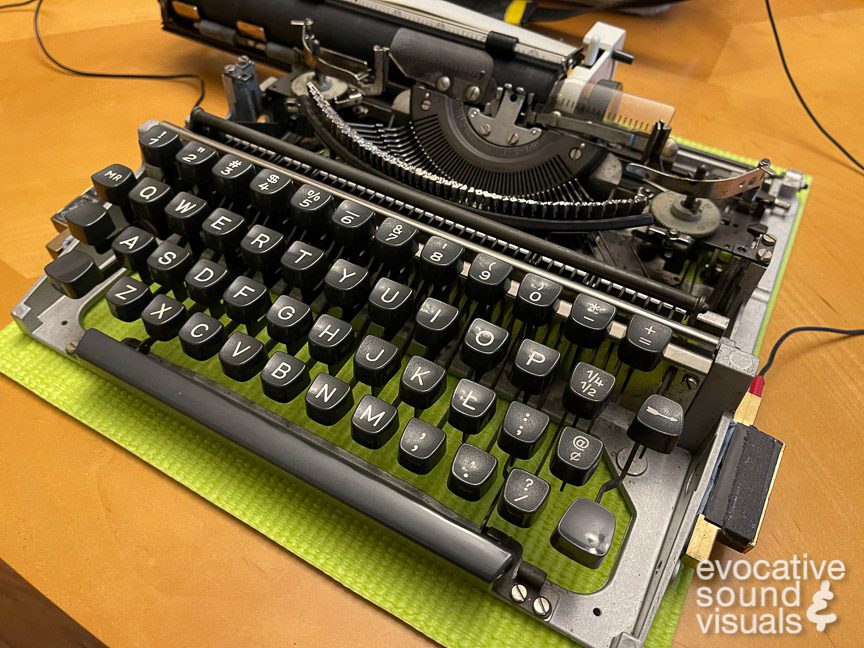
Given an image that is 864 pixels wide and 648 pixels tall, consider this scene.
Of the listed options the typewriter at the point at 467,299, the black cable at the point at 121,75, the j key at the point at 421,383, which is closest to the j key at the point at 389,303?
the typewriter at the point at 467,299

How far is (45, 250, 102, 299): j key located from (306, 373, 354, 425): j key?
1.93ft

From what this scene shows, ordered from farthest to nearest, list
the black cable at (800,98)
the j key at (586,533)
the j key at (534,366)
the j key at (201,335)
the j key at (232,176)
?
the black cable at (800,98), the j key at (232,176), the j key at (201,335), the j key at (534,366), the j key at (586,533)

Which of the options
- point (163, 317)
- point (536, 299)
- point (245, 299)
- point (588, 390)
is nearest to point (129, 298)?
point (163, 317)

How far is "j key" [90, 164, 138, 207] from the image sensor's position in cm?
135

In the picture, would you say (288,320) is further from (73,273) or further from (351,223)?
(73,273)

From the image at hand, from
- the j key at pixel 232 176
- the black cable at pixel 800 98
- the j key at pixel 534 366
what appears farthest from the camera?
the black cable at pixel 800 98

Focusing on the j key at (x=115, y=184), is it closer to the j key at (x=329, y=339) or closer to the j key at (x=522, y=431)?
the j key at (x=329, y=339)

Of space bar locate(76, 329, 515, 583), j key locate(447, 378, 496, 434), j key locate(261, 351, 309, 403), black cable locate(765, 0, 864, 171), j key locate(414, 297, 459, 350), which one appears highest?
black cable locate(765, 0, 864, 171)

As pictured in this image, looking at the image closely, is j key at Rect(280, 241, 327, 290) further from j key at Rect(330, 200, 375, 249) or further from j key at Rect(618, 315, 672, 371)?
j key at Rect(618, 315, 672, 371)

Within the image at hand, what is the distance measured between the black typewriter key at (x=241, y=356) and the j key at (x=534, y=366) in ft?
1.63

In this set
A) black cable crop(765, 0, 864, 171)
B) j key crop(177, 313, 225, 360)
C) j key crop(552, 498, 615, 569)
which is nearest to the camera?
j key crop(552, 498, 615, 569)

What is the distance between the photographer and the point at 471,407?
1062mm

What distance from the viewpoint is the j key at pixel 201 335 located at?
3.90 feet

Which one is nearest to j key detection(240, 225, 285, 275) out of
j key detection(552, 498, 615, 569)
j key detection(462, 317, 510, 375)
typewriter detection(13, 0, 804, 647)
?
typewriter detection(13, 0, 804, 647)
